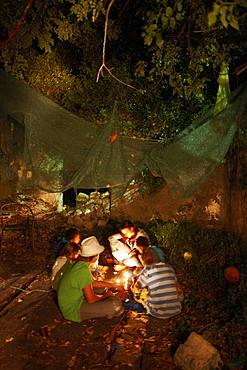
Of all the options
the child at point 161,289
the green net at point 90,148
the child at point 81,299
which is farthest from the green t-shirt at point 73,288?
the green net at point 90,148

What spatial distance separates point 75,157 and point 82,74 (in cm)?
437

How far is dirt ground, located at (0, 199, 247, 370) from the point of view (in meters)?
2.87

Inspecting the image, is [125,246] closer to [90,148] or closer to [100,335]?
[90,148]

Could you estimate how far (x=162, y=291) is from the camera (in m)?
3.53

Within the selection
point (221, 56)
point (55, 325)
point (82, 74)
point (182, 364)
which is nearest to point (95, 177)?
point (55, 325)

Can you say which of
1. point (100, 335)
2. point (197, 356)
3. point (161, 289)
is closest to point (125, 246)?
point (161, 289)

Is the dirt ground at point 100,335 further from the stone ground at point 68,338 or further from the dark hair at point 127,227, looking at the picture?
the dark hair at point 127,227

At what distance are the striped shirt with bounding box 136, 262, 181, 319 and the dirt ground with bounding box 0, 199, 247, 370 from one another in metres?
0.15

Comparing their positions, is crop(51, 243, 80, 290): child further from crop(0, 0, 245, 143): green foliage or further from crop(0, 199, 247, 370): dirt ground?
crop(0, 0, 245, 143): green foliage

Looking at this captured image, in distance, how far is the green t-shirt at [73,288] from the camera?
3.36 meters

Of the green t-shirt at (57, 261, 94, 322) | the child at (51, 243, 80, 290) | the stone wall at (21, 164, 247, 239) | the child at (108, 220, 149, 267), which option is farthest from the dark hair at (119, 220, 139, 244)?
the green t-shirt at (57, 261, 94, 322)

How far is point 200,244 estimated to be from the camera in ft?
18.2

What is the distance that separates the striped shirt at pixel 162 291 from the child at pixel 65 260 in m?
0.90

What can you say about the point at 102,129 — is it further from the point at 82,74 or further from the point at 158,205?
the point at 82,74
